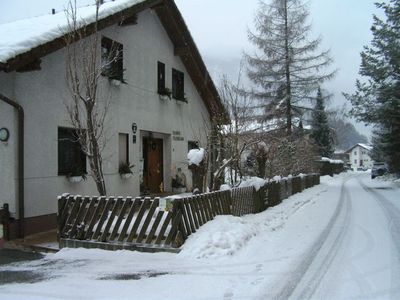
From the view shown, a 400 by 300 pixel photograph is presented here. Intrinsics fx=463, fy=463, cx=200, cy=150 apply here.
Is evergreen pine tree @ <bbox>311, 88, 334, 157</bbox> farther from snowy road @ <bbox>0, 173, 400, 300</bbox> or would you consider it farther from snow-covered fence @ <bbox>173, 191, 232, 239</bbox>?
snow-covered fence @ <bbox>173, 191, 232, 239</bbox>

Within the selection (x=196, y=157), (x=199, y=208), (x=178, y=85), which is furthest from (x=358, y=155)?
(x=199, y=208)

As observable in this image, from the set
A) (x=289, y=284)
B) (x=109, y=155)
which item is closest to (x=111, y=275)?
(x=289, y=284)

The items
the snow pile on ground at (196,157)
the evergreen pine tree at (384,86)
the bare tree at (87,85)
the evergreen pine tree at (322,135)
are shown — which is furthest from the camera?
the evergreen pine tree at (322,135)

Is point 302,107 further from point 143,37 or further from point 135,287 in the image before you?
point 135,287

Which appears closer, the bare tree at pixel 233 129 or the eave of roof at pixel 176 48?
the eave of roof at pixel 176 48

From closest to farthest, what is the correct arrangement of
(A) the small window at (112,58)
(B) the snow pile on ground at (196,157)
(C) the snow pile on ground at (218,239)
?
(C) the snow pile on ground at (218,239) → (B) the snow pile on ground at (196,157) → (A) the small window at (112,58)

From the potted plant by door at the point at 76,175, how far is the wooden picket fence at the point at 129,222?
8.50ft

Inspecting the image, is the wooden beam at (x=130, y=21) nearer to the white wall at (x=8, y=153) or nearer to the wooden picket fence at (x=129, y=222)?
the white wall at (x=8, y=153)

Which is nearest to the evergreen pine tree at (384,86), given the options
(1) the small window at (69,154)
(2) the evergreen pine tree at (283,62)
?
(2) the evergreen pine tree at (283,62)

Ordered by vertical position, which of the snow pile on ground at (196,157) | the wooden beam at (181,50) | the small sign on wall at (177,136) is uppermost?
the wooden beam at (181,50)

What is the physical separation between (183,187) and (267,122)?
18262 millimetres

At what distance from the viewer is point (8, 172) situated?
10.4 m

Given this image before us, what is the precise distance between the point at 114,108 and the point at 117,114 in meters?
0.24

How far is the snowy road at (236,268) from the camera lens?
6262 mm
